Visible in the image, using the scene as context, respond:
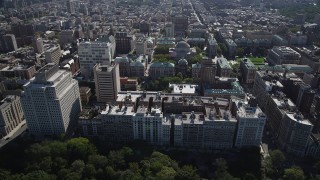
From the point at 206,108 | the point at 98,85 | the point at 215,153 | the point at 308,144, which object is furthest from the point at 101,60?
the point at 308,144

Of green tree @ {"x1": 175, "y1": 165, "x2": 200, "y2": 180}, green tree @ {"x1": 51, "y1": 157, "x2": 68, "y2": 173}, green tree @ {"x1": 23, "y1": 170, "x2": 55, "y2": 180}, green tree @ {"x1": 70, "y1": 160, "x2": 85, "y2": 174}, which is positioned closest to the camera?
green tree @ {"x1": 23, "y1": 170, "x2": 55, "y2": 180}

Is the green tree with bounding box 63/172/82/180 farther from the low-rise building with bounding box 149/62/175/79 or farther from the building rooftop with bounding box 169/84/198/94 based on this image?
the low-rise building with bounding box 149/62/175/79

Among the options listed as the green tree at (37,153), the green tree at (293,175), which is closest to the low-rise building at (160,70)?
the green tree at (37,153)

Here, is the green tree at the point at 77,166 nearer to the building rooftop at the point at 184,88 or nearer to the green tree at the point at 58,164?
the green tree at the point at 58,164

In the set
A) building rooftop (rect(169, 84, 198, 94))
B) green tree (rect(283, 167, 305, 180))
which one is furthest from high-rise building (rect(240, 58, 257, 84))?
green tree (rect(283, 167, 305, 180))

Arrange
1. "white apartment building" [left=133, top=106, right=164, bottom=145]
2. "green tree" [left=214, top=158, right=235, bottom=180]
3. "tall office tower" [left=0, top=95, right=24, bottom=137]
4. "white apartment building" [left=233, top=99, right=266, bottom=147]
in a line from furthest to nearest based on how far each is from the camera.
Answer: "tall office tower" [left=0, top=95, right=24, bottom=137] → "white apartment building" [left=133, top=106, right=164, bottom=145] → "white apartment building" [left=233, top=99, right=266, bottom=147] → "green tree" [left=214, top=158, right=235, bottom=180]

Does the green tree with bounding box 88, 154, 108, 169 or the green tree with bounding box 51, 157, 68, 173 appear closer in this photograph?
the green tree with bounding box 88, 154, 108, 169

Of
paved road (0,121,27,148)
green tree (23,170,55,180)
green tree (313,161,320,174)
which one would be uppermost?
green tree (23,170,55,180)

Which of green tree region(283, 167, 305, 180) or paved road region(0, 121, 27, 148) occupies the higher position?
green tree region(283, 167, 305, 180)

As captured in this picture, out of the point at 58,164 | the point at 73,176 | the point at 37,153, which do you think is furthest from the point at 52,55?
the point at 73,176
